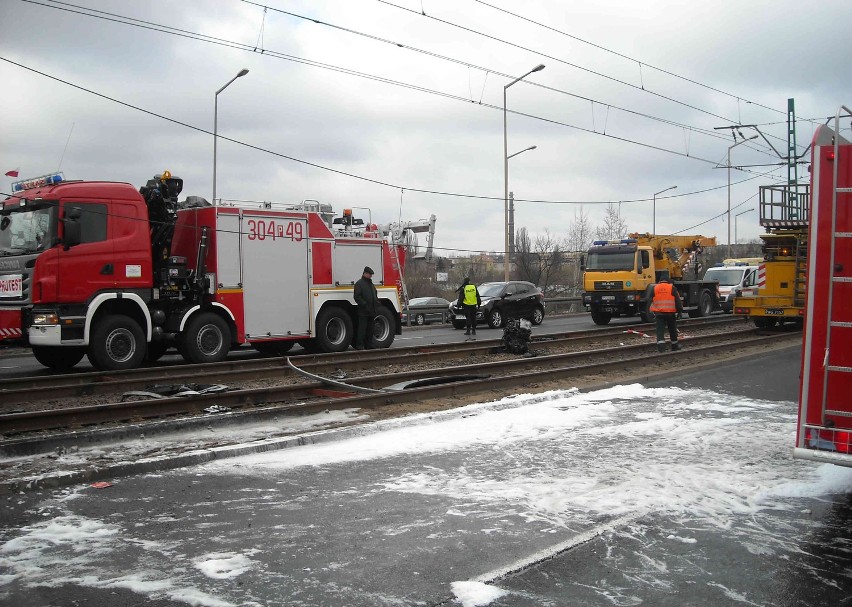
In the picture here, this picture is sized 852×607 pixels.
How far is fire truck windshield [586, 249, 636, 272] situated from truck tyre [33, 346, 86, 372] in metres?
18.2

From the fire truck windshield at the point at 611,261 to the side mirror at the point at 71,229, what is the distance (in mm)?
18647

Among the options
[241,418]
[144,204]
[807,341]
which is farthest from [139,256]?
[807,341]

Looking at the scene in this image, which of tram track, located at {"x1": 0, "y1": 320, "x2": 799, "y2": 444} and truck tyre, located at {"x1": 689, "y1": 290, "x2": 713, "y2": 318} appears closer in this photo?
tram track, located at {"x1": 0, "y1": 320, "x2": 799, "y2": 444}

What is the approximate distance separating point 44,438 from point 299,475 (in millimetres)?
2748

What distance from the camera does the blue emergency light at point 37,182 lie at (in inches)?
521

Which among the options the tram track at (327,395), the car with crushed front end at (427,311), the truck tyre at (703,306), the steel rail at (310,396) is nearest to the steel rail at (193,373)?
the tram track at (327,395)

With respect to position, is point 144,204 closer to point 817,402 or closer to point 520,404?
point 520,404

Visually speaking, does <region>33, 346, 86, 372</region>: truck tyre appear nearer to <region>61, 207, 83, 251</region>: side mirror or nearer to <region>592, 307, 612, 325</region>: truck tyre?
<region>61, 207, 83, 251</region>: side mirror

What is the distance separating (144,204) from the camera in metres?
13.7

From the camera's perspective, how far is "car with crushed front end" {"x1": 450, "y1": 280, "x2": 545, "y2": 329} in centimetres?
2630

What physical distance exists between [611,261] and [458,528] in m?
22.5

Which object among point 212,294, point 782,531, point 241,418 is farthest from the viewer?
point 212,294

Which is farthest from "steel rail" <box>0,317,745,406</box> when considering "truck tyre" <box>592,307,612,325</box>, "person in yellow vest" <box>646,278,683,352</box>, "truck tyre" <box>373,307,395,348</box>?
"truck tyre" <box>592,307,612,325</box>

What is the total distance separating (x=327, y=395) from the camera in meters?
11.0
